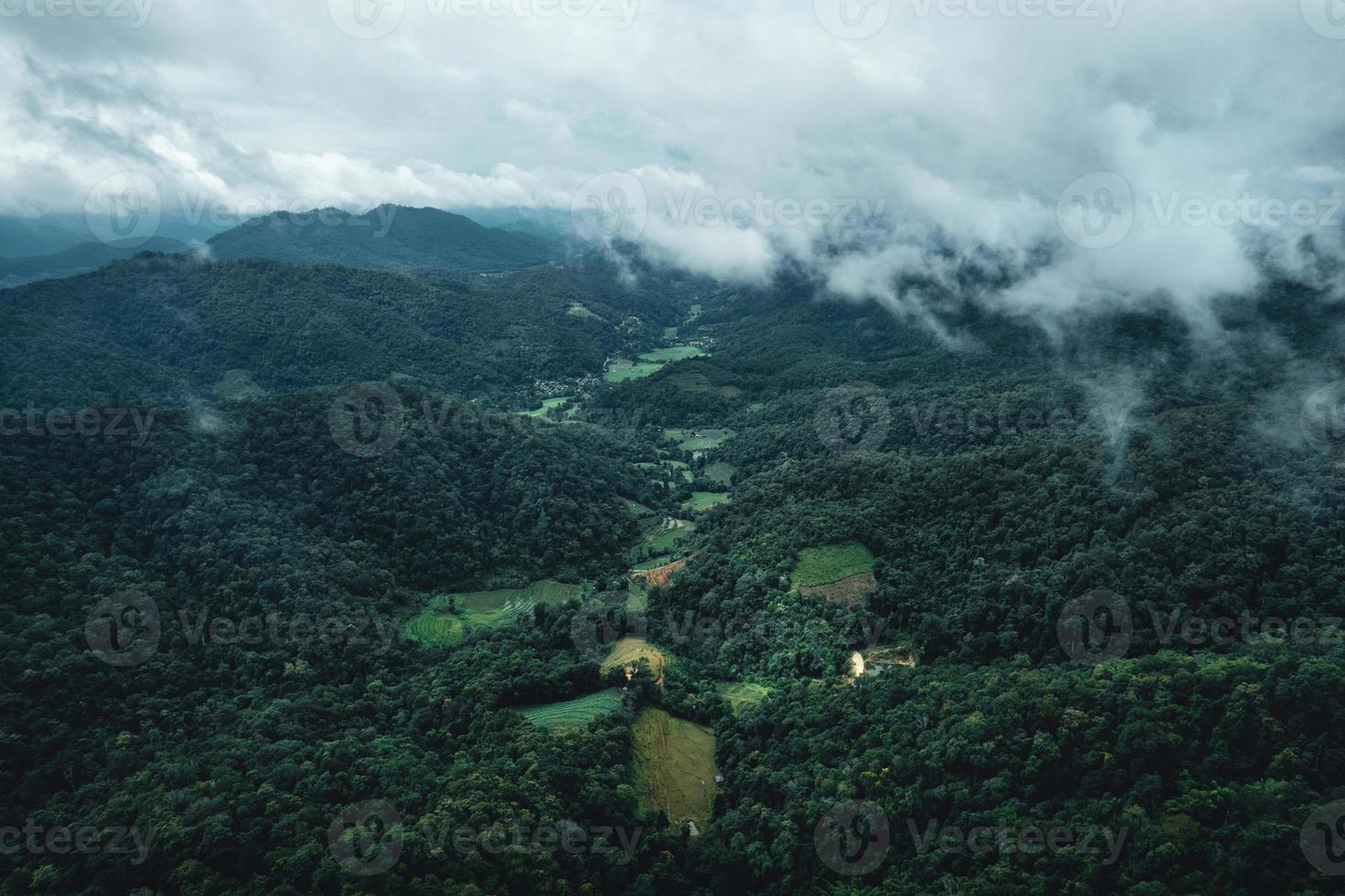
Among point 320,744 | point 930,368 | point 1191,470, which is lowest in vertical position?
point 320,744

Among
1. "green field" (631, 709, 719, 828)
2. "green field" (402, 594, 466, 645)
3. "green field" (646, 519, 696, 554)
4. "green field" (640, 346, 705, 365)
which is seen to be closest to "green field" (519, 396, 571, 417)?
"green field" (640, 346, 705, 365)

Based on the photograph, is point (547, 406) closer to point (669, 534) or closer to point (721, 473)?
point (721, 473)

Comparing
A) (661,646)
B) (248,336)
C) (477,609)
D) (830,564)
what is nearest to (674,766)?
(661,646)

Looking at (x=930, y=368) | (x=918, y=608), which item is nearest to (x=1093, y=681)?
(x=918, y=608)

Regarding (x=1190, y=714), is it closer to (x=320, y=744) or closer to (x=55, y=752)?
(x=320, y=744)

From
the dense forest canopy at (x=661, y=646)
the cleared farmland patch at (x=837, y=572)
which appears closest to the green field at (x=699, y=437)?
the dense forest canopy at (x=661, y=646)

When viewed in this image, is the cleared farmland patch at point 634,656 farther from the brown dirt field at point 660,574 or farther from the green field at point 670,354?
the green field at point 670,354
